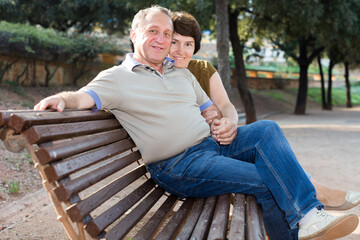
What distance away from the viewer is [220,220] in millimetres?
2443

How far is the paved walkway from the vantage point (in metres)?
4.08

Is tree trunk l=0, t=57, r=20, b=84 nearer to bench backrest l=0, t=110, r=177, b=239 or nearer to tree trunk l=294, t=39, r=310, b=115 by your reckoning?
bench backrest l=0, t=110, r=177, b=239

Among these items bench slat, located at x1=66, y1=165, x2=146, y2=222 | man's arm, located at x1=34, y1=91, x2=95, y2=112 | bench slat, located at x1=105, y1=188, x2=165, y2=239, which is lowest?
bench slat, located at x1=105, y1=188, x2=165, y2=239

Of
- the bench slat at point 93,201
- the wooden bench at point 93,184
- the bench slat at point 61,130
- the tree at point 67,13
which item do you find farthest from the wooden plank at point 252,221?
the tree at point 67,13

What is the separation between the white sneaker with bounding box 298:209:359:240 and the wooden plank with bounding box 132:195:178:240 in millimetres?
857

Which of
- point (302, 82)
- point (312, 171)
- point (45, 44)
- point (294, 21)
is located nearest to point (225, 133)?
point (312, 171)

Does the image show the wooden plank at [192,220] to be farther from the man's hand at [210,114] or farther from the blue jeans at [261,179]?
the man's hand at [210,114]

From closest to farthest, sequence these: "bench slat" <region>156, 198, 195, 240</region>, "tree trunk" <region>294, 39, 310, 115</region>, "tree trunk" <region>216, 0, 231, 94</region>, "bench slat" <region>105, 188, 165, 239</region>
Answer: "bench slat" <region>105, 188, 165, 239</region>
"bench slat" <region>156, 198, 195, 240</region>
"tree trunk" <region>216, 0, 231, 94</region>
"tree trunk" <region>294, 39, 310, 115</region>

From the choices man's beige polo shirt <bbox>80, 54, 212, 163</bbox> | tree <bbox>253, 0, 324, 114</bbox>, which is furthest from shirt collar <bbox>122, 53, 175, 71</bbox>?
tree <bbox>253, 0, 324, 114</bbox>

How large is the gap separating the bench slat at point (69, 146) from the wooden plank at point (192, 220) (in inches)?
26.3

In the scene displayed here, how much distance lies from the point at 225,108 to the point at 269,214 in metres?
1.17

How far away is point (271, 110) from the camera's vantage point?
23453mm

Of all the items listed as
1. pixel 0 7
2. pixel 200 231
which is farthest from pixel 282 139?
pixel 0 7

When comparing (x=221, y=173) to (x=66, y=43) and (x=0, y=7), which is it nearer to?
(x=66, y=43)
